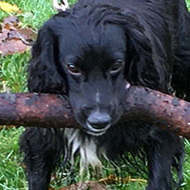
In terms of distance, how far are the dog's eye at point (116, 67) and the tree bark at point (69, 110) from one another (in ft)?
0.36

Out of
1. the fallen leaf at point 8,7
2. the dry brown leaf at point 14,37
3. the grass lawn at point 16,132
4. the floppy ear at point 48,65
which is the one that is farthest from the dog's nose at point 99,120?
the fallen leaf at point 8,7

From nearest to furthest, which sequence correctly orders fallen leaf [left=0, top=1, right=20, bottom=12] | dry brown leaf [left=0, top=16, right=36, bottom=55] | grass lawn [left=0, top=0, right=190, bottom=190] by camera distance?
grass lawn [left=0, top=0, right=190, bottom=190] → dry brown leaf [left=0, top=16, right=36, bottom=55] → fallen leaf [left=0, top=1, right=20, bottom=12]

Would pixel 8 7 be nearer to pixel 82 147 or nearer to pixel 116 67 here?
pixel 82 147

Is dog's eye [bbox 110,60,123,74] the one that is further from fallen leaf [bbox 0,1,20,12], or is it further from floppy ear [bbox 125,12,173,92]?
fallen leaf [bbox 0,1,20,12]

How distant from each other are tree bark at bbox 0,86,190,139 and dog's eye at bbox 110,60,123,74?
11 centimetres

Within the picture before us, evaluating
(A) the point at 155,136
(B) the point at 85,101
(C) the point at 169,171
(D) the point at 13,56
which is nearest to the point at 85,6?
(B) the point at 85,101

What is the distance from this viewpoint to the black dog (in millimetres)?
2779

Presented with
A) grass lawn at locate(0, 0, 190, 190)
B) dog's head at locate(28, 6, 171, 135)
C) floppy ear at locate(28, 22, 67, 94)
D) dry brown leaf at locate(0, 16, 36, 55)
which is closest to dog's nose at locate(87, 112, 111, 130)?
dog's head at locate(28, 6, 171, 135)

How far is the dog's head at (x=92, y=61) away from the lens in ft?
8.99

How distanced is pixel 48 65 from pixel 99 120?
1.71 ft

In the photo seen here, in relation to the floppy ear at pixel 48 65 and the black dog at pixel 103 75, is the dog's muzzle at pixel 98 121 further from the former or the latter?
the floppy ear at pixel 48 65

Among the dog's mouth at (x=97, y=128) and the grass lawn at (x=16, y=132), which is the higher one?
the dog's mouth at (x=97, y=128)

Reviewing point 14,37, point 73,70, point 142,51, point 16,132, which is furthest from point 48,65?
point 14,37

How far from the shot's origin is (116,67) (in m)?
2.83
